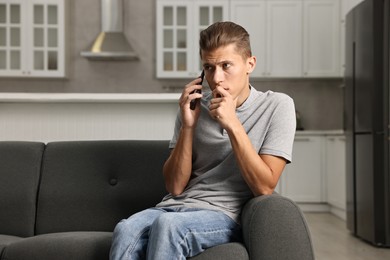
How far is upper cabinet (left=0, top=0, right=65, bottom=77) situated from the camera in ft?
22.4

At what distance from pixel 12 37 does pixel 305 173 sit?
3.66 meters

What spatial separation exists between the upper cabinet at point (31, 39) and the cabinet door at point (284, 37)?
2375mm

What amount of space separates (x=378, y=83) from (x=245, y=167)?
2734 mm

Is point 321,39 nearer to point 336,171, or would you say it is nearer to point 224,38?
point 336,171

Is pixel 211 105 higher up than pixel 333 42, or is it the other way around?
pixel 333 42

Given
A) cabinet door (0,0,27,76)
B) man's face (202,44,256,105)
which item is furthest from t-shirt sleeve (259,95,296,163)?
cabinet door (0,0,27,76)

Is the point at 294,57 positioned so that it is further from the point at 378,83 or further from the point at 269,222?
the point at 269,222

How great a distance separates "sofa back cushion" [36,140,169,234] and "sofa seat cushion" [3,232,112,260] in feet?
1.11

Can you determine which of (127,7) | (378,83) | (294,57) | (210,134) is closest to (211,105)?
(210,134)

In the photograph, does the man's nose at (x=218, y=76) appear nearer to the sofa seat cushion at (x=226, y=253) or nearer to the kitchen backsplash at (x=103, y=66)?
the sofa seat cushion at (x=226, y=253)

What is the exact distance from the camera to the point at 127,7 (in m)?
7.21

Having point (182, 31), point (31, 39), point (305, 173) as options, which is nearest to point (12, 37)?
point (31, 39)

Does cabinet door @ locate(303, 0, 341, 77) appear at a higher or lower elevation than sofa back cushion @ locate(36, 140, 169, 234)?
higher

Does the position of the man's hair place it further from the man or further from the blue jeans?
the blue jeans
